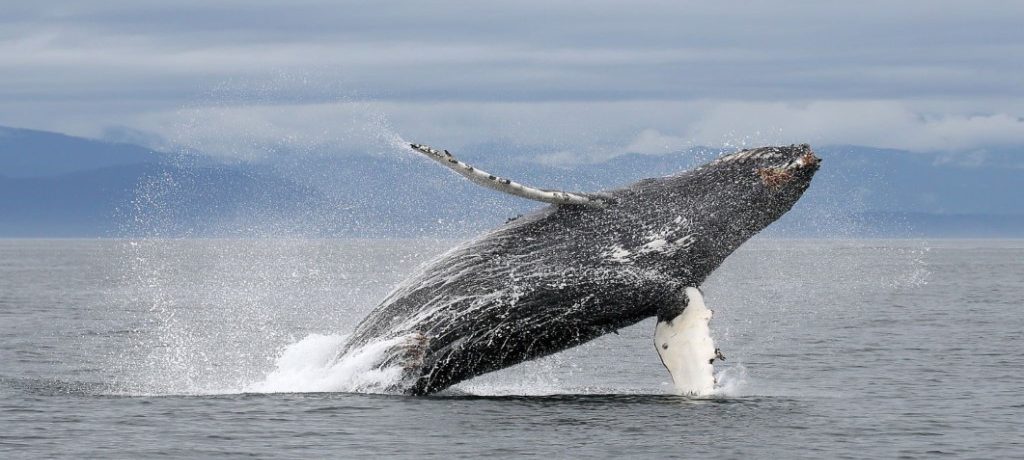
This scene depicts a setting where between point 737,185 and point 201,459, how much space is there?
303 inches

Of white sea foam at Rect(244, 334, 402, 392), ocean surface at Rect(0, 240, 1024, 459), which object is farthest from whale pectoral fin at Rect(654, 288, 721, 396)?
white sea foam at Rect(244, 334, 402, 392)

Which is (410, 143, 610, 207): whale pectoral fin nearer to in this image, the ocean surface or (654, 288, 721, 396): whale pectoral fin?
(654, 288, 721, 396): whale pectoral fin

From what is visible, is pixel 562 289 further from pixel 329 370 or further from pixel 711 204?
pixel 329 370

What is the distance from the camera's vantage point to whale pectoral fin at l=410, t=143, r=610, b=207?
1669 centimetres

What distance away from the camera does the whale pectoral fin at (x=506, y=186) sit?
16.7m

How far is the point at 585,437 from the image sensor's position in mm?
16172

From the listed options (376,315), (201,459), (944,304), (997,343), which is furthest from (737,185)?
(944,304)

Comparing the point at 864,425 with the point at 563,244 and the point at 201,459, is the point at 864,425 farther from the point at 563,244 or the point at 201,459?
the point at 201,459

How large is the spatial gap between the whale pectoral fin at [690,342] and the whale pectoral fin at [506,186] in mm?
1651

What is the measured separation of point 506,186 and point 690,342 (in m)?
3.04

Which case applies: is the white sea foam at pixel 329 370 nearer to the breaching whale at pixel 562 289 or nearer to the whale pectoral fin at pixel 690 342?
the breaching whale at pixel 562 289

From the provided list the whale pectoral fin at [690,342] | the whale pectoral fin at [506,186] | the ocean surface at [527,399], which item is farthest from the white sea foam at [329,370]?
the whale pectoral fin at [690,342]

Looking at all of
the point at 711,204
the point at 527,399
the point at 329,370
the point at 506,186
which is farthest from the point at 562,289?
the point at 329,370

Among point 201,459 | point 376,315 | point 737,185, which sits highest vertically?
point 737,185
